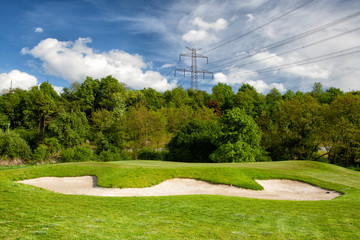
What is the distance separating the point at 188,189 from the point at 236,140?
21231 millimetres

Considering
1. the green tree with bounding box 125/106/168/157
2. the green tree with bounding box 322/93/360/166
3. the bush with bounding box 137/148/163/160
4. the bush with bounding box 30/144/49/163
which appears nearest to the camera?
the green tree with bounding box 322/93/360/166

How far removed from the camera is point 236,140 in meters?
37.3

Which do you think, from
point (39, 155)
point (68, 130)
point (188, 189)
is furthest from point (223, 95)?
point (188, 189)

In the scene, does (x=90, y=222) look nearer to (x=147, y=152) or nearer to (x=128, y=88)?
(x=147, y=152)

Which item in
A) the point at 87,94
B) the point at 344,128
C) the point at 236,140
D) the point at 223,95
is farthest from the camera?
the point at 223,95

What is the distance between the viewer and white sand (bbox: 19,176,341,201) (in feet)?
53.3

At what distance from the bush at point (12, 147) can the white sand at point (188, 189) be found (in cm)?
2959

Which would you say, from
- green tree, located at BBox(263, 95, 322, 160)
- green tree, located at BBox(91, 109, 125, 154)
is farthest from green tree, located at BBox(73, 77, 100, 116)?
green tree, located at BBox(263, 95, 322, 160)

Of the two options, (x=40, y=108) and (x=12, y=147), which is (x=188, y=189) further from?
(x=40, y=108)

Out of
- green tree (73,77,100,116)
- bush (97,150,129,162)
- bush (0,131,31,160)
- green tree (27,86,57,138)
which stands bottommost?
bush (97,150,129,162)

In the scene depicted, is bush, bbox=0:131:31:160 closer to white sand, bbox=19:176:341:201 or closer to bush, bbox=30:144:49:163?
bush, bbox=30:144:49:163

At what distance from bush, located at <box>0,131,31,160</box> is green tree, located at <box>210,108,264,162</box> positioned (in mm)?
33905

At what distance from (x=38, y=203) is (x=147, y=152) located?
37.2 metres

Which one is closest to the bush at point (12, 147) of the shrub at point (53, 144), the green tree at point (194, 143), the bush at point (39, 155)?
the bush at point (39, 155)
